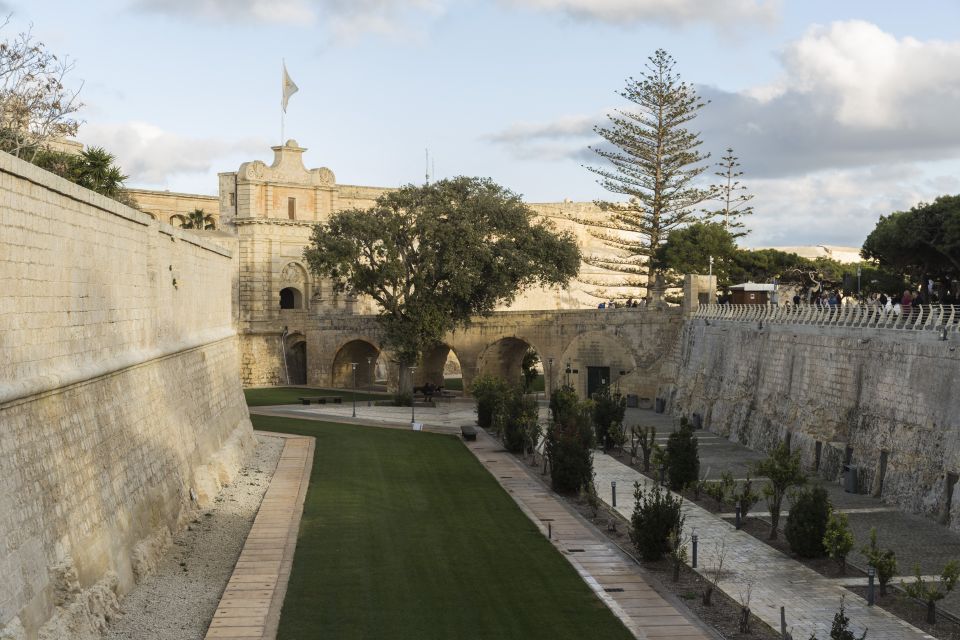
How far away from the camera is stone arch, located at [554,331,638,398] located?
152 feet

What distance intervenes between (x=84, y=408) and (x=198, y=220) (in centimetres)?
5369

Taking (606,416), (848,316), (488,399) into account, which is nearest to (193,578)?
(848,316)

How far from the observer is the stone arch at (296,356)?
5953 cm

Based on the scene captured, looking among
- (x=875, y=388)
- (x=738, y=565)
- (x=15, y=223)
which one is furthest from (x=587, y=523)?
(x=15, y=223)

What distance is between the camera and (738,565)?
1853 cm

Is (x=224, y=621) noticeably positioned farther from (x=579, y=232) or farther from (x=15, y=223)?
(x=579, y=232)

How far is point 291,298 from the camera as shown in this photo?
63281mm

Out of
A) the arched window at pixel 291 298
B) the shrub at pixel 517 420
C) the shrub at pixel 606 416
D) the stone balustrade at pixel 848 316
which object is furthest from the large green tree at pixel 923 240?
the arched window at pixel 291 298

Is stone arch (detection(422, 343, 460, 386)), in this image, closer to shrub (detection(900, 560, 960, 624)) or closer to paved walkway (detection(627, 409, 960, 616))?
paved walkway (detection(627, 409, 960, 616))

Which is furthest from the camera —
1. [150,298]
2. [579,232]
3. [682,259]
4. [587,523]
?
[579,232]

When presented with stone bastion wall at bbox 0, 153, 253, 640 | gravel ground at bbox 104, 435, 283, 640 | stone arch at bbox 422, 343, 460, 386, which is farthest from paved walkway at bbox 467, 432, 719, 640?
stone arch at bbox 422, 343, 460, 386

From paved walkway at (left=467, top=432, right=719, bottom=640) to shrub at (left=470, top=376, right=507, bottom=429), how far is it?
10.2m

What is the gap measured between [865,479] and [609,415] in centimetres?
1014

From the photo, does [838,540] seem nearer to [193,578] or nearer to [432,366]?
[193,578]
